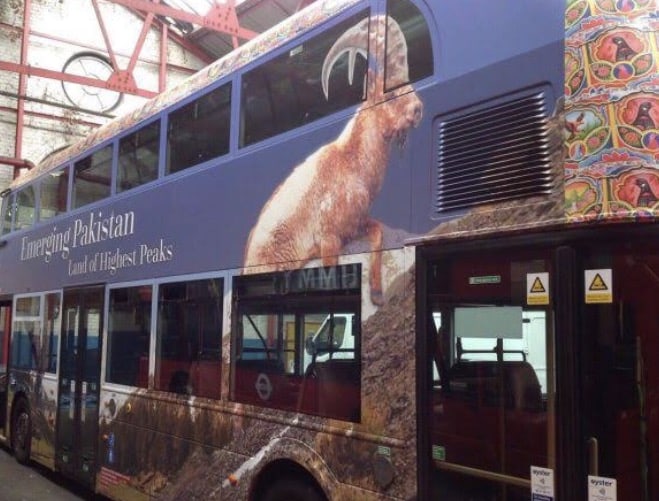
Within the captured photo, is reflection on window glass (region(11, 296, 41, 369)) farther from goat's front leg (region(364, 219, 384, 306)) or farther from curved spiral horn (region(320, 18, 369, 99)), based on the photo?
goat's front leg (region(364, 219, 384, 306))

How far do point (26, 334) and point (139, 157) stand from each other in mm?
4034

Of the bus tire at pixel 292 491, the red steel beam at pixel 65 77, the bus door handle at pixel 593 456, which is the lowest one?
the bus tire at pixel 292 491

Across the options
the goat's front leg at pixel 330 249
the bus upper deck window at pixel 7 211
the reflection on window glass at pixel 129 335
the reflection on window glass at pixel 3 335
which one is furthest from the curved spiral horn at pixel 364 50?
the reflection on window glass at pixel 3 335

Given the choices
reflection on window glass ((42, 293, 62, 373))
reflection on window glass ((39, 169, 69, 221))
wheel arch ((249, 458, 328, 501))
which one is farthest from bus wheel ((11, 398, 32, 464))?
wheel arch ((249, 458, 328, 501))

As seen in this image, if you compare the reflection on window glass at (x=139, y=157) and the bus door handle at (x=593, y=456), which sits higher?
the reflection on window glass at (x=139, y=157)

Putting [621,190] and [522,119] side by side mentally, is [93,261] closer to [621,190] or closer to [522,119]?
[522,119]

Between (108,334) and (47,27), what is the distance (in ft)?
47.9

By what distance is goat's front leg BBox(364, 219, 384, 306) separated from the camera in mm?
3617

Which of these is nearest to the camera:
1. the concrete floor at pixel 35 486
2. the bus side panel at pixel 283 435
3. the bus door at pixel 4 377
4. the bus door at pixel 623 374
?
the bus door at pixel 623 374

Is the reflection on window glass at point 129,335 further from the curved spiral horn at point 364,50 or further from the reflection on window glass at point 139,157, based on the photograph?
the curved spiral horn at point 364,50

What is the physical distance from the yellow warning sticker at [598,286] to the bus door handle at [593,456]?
0.53 metres

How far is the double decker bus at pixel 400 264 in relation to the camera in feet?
8.77

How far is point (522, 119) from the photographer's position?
9.96 feet

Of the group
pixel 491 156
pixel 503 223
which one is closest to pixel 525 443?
pixel 503 223
